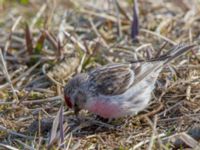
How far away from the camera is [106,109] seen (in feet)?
18.0

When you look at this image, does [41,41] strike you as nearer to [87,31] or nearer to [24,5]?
[87,31]

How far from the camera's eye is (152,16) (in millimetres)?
8148

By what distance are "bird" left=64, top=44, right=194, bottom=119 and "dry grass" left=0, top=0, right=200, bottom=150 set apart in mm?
169

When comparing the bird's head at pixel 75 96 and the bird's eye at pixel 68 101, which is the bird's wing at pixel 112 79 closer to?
the bird's head at pixel 75 96

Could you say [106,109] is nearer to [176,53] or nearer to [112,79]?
[112,79]

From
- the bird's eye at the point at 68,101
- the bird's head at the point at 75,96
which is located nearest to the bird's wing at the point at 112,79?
the bird's head at the point at 75,96

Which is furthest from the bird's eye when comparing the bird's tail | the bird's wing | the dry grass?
the bird's tail

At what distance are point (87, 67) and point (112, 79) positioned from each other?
47.6 inches

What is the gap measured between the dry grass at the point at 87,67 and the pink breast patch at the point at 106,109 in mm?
147

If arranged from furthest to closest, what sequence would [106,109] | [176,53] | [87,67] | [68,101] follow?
1. [87,67]
2. [176,53]
3. [68,101]
4. [106,109]

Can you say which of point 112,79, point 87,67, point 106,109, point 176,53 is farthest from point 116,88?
point 87,67

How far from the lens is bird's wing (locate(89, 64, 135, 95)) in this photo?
5625 mm

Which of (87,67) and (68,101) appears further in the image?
(87,67)

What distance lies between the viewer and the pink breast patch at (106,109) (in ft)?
18.0
